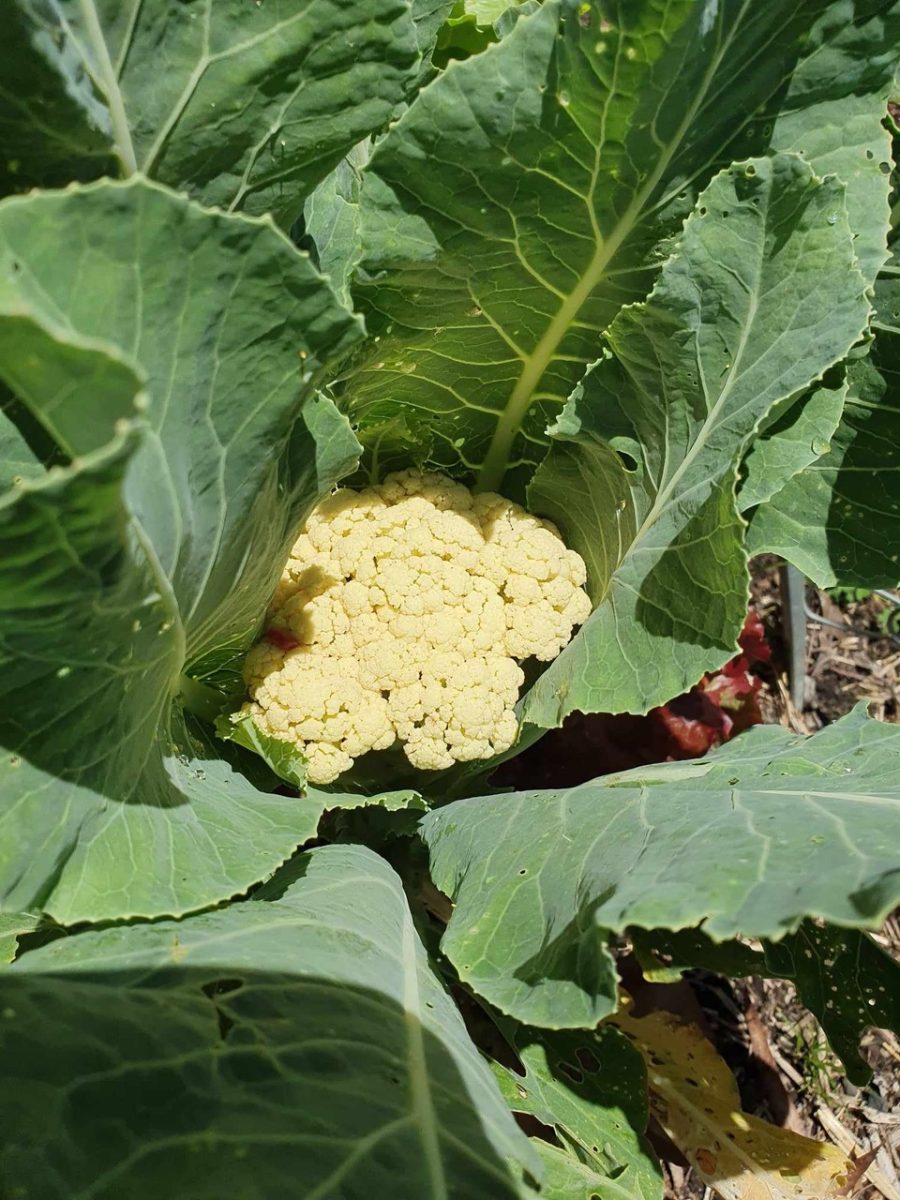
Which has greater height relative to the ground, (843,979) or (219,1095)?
(219,1095)

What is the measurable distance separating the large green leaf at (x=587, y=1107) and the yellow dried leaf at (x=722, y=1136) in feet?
1.56

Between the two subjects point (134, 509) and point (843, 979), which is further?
point (843, 979)

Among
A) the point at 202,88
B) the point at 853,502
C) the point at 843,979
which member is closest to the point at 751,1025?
the point at 843,979

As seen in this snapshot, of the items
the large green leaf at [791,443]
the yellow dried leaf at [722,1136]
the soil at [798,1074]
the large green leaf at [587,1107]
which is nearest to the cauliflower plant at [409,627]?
the large green leaf at [791,443]

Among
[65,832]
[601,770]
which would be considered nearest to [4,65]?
[65,832]

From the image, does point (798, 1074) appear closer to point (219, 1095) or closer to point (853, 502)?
point (853, 502)

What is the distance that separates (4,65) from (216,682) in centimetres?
114

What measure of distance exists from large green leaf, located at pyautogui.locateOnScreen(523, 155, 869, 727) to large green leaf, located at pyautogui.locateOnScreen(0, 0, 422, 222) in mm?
590

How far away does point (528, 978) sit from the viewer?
1.47 metres

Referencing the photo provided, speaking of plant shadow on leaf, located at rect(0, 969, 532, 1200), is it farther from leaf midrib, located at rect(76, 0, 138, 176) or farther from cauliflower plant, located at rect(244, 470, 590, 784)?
leaf midrib, located at rect(76, 0, 138, 176)

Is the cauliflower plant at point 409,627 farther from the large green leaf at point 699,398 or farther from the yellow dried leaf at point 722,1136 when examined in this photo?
the yellow dried leaf at point 722,1136

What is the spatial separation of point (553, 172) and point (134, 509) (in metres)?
1.02

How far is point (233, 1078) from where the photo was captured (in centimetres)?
120

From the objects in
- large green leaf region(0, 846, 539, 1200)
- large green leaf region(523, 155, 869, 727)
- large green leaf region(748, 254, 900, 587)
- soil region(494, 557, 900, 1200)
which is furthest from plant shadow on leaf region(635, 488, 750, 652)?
soil region(494, 557, 900, 1200)
